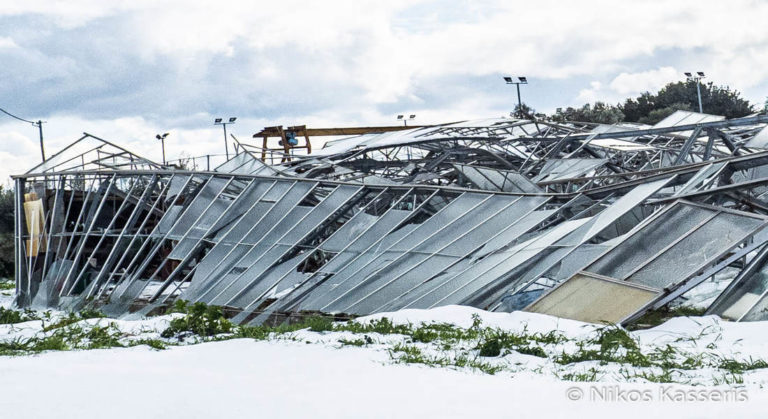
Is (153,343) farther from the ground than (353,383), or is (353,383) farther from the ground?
(153,343)

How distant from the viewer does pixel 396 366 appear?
788 centimetres

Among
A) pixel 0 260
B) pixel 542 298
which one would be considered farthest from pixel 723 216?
pixel 0 260

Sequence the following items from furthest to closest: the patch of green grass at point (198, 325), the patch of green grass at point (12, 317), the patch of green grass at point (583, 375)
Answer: the patch of green grass at point (12, 317) → the patch of green grass at point (198, 325) → the patch of green grass at point (583, 375)

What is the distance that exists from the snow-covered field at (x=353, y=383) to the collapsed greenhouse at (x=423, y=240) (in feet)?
6.41

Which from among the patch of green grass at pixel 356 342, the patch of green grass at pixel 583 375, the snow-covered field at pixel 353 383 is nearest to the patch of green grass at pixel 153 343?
the snow-covered field at pixel 353 383

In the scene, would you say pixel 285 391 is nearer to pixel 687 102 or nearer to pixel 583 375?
pixel 583 375

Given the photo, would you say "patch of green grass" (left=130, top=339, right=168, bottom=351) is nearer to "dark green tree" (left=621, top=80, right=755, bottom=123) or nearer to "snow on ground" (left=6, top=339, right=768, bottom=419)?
"snow on ground" (left=6, top=339, right=768, bottom=419)

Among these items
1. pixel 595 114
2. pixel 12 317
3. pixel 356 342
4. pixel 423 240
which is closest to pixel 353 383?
pixel 356 342

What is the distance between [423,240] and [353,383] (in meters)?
7.41

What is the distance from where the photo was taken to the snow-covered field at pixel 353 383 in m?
5.84

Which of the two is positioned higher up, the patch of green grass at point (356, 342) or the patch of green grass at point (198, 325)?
the patch of green grass at point (198, 325)

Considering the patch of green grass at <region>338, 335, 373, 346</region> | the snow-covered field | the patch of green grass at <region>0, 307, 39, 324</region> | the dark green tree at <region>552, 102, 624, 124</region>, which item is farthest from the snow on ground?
the dark green tree at <region>552, 102, 624, 124</region>

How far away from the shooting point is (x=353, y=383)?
22.9 ft

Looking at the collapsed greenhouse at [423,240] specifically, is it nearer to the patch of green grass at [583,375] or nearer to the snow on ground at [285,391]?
the patch of green grass at [583,375]
